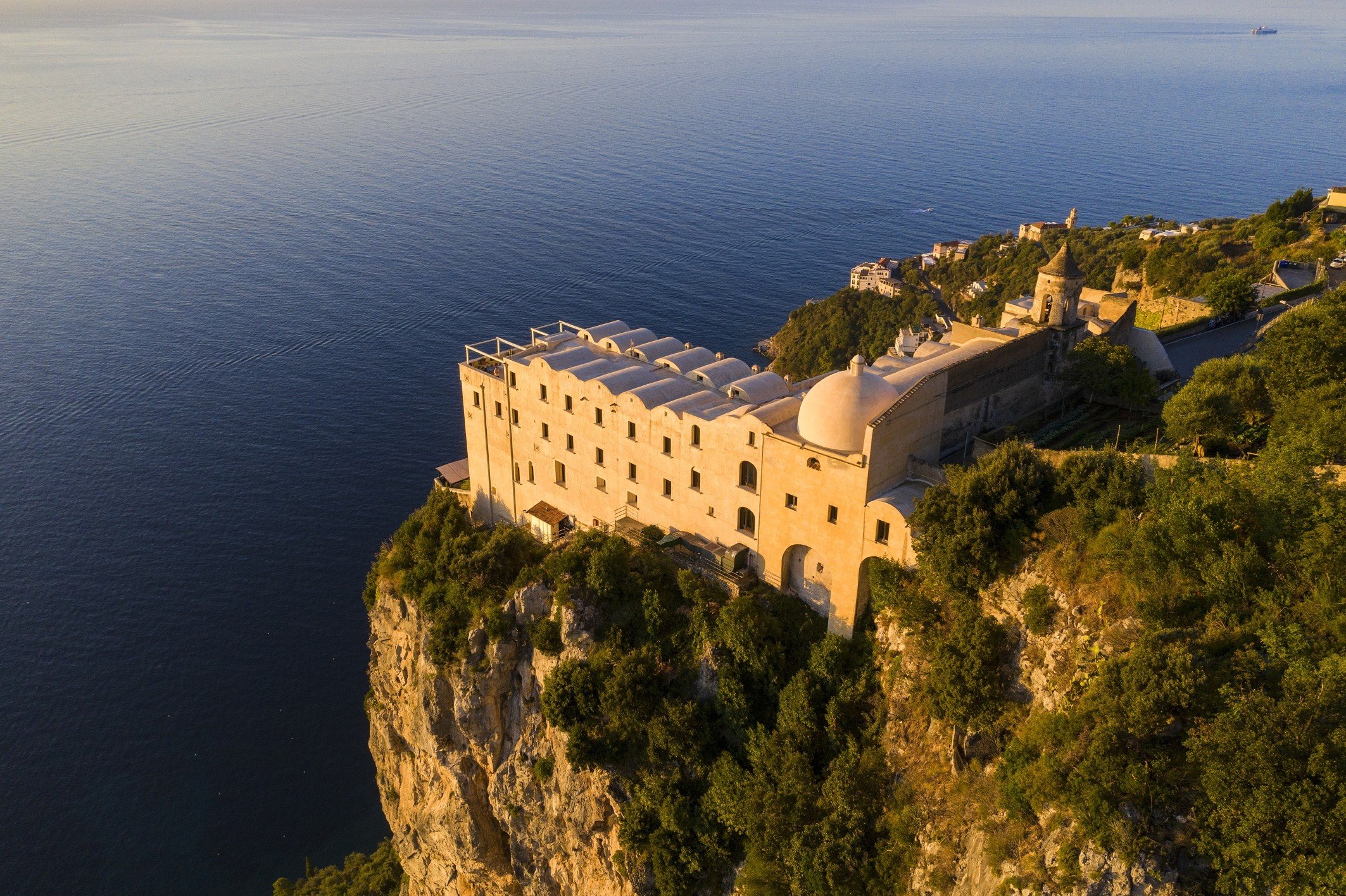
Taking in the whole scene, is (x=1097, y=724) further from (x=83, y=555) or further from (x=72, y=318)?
(x=72, y=318)

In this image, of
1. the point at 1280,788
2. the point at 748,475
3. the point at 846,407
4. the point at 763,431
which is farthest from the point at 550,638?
the point at 1280,788

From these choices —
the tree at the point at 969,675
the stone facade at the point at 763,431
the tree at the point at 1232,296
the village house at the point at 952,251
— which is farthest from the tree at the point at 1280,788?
the village house at the point at 952,251

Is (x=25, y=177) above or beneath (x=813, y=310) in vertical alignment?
above

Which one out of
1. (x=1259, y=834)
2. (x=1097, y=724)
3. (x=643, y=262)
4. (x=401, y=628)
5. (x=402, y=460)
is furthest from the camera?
(x=643, y=262)

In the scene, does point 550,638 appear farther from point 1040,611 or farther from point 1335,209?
point 1335,209

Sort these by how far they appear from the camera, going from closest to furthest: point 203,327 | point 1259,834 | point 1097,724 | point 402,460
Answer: point 1259,834 < point 1097,724 < point 402,460 < point 203,327

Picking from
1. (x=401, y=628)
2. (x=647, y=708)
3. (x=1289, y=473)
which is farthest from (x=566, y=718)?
(x=1289, y=473)

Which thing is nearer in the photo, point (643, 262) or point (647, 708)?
point (647, 708)

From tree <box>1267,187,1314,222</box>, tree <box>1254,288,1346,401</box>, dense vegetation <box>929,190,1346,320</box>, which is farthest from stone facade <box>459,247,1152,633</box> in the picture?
tree <box>1267,187,1314,222</box>
